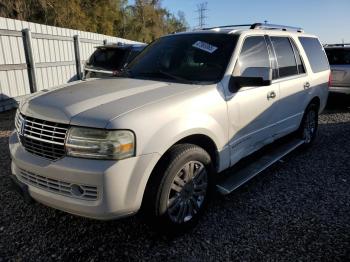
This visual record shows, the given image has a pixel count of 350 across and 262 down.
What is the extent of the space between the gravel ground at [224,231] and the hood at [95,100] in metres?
1.01

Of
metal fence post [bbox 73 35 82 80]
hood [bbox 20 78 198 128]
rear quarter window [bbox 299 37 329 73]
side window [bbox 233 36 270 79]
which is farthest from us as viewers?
metal fence post [bbox 73 35 82 80]

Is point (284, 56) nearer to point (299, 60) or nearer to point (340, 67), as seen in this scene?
point (299, 60)

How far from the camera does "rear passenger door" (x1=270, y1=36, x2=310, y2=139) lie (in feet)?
14.3

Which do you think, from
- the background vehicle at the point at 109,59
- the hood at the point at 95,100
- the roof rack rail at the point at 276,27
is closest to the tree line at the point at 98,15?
the background vehicle at the point at 109,59

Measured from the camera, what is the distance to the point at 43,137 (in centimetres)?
262

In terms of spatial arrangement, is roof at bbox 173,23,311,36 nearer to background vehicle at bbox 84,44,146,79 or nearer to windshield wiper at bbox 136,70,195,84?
windshield wiper at bbox 136,70,195,84

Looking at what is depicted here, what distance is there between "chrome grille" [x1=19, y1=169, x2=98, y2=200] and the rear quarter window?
4.16m

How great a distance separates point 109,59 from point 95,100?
635 cm

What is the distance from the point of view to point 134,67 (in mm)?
4082

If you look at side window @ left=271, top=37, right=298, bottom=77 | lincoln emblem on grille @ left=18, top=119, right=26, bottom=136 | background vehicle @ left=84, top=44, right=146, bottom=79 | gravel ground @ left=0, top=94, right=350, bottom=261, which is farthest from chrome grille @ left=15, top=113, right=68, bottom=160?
background vehicle @ left=84, top=44, right=146, bottom=79

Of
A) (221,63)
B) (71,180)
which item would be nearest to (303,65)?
(221,63)

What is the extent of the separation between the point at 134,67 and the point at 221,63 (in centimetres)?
116

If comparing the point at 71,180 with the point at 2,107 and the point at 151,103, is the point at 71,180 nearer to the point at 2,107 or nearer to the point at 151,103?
the point at 151,103

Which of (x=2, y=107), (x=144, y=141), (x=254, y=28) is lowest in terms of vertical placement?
(x=2, y=107)
